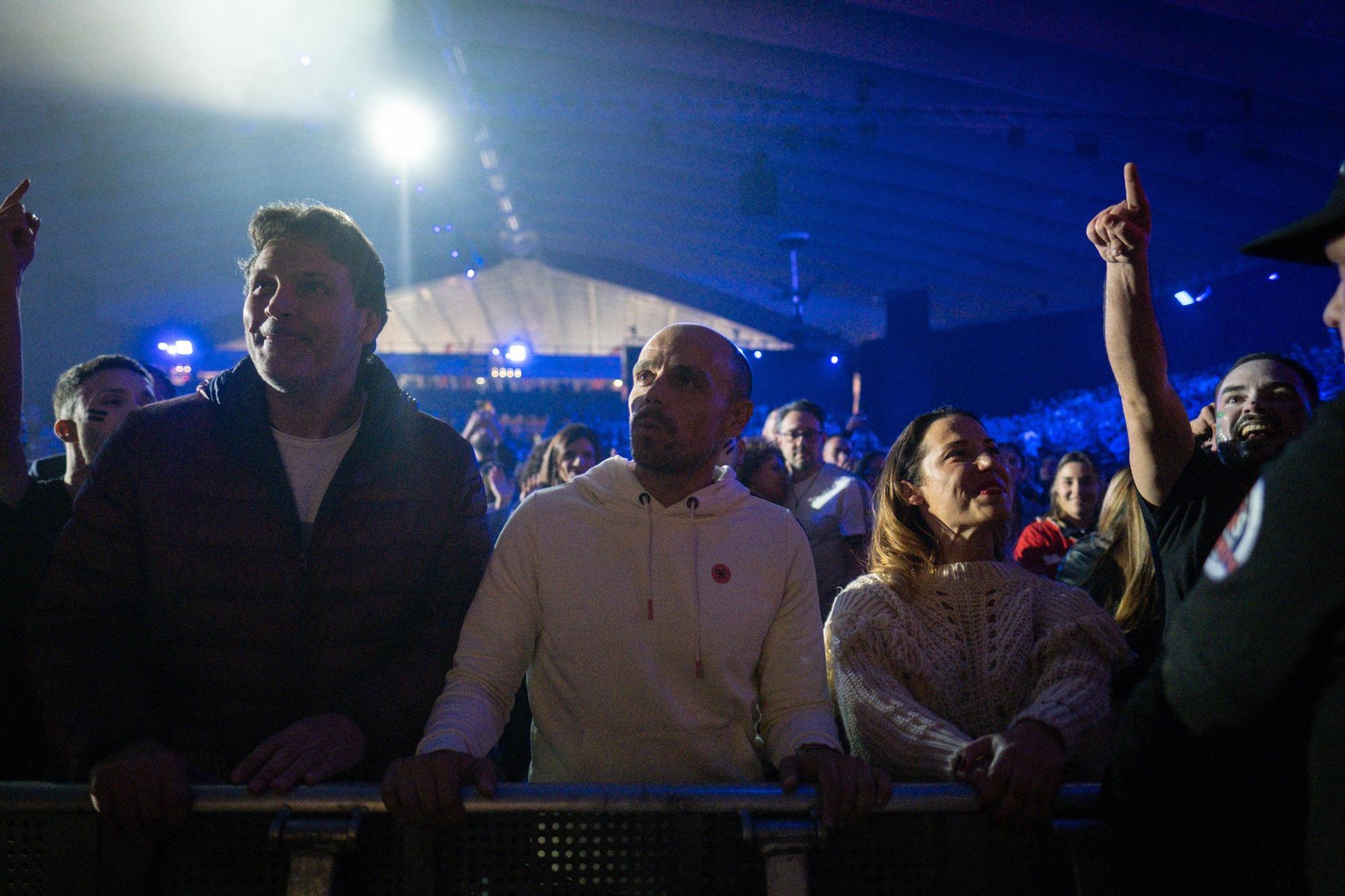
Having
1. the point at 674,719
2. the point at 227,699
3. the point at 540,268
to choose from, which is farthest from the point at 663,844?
the point at 540,268

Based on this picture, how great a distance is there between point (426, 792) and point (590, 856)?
26cm

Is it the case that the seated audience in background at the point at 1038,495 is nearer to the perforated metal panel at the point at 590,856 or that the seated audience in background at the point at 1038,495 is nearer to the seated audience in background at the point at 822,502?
the seated audience in background at the point at 822,502

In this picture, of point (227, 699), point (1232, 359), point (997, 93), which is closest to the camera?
point (227, 699)

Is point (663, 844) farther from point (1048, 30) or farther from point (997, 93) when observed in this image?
point (997, 93)

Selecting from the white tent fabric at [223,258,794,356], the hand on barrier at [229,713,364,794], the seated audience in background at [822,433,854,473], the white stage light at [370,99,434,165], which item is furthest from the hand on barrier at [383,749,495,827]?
the white tent fabric at [223,258,794,356]

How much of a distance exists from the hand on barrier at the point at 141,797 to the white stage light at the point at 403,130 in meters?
9.35

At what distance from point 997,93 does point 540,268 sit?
37.6 ft

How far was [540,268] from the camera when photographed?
18469 mm

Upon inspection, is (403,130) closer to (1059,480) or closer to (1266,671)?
(1059,480)

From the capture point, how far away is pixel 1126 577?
2.50m

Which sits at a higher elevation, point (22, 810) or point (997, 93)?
point (997, 93)

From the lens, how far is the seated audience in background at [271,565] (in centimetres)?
151

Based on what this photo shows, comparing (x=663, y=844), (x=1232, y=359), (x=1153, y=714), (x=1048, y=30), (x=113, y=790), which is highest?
(x=1048, y=30)

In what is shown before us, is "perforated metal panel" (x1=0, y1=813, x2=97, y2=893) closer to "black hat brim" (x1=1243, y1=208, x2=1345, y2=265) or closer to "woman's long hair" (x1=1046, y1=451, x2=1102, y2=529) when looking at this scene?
"black hat brim" (x1=1243, y1=208, x2=1345, y2=265)
